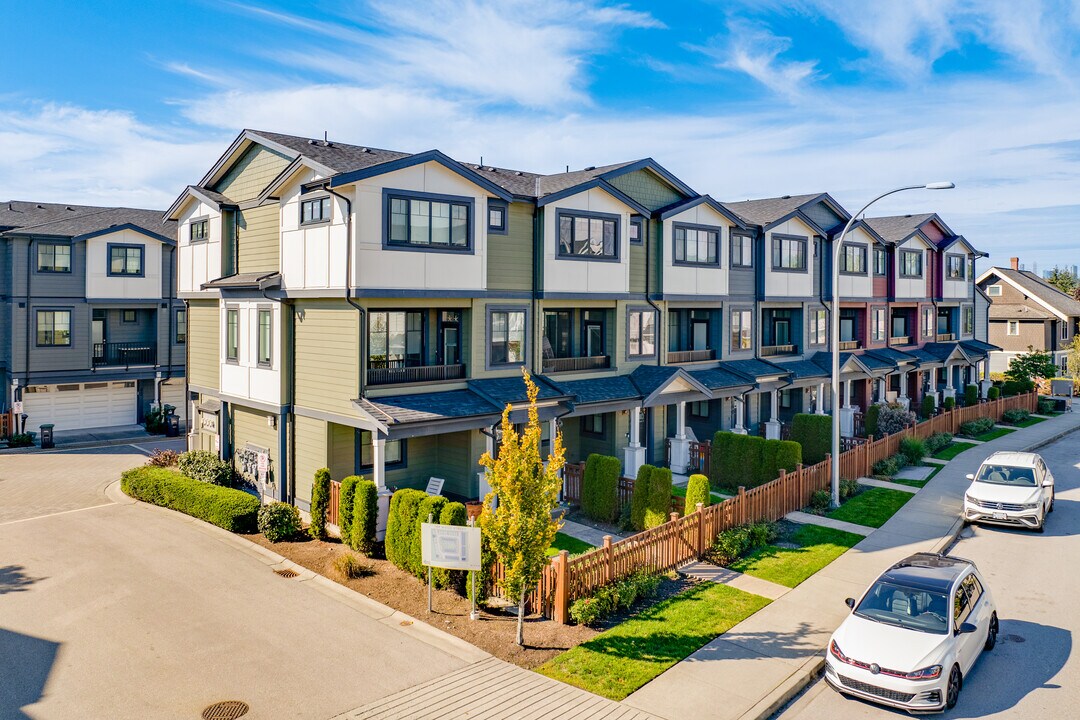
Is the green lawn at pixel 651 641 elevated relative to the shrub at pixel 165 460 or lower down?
lower down

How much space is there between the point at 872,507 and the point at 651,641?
39.8 feet

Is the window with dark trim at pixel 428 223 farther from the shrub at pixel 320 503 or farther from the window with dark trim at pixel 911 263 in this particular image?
the window with dark trim at pixel 911 263

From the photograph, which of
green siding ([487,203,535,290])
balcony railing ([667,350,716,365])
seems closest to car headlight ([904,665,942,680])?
green siding ([487,203,535,290])

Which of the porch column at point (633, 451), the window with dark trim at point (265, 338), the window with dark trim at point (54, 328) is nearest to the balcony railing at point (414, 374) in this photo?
the window with dark trim at point (265, 338)

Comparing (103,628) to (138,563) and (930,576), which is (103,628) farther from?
(930,576)

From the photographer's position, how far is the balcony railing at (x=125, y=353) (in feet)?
117

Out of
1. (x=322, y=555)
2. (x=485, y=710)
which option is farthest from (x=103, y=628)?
(x=485, y=710)

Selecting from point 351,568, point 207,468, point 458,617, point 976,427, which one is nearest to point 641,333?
point 351,568

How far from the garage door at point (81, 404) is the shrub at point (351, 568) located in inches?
1000

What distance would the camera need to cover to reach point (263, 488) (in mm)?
22703

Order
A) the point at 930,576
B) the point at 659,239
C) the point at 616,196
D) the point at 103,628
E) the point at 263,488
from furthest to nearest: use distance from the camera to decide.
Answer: the point at 659,239, the point at 616,196, the point at 263,488, the point at 103,628, the point at 930,576

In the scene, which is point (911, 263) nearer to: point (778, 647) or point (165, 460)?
point (778, 647)

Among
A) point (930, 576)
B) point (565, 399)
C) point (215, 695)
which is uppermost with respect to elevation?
point (565, 399)

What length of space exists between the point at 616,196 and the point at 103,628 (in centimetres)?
1840
